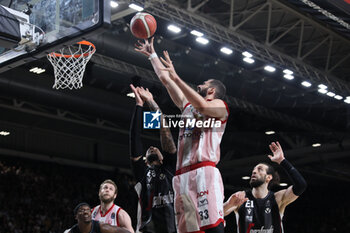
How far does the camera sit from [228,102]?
15578mm

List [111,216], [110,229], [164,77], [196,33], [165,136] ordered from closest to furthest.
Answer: [164,77], [165,136], [110,229], [111,216], [196,33]

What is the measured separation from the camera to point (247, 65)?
1561cm

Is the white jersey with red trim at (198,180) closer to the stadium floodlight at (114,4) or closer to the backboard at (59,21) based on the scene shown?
the backboard at (59,21)

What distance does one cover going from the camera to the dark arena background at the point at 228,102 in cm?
1306

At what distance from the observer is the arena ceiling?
12.9 metres

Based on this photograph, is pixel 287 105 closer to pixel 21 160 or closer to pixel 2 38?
pixel 21 160

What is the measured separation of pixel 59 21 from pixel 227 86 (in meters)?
9.34

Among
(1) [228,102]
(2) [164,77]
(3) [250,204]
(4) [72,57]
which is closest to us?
(2) [164,77]

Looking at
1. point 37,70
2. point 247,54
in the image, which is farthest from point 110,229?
point 247,54

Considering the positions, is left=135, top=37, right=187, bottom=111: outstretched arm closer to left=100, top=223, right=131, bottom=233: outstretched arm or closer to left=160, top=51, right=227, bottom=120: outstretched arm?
left=160, top=51, right=227, bottom=120: outstretched arm

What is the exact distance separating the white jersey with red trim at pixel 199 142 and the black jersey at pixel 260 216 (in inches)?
91.5

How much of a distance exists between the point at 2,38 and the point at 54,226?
1404 centimetres

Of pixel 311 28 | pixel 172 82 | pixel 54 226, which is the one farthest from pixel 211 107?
pixel 54 226

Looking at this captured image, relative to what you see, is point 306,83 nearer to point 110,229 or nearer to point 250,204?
point 250,204
